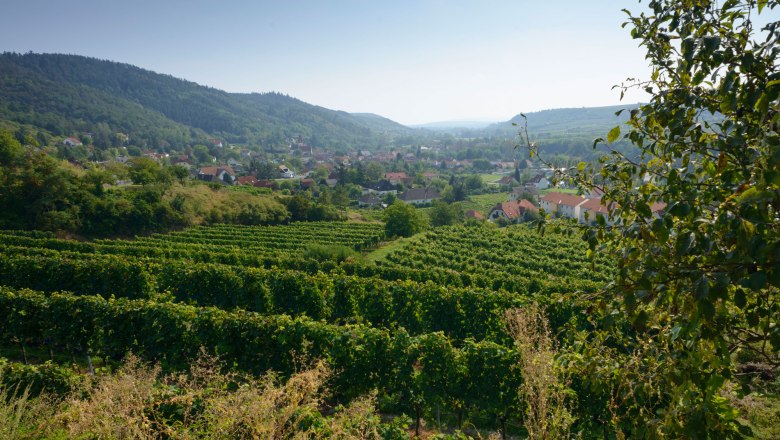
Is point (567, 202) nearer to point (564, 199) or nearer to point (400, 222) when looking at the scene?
point (564, 199)

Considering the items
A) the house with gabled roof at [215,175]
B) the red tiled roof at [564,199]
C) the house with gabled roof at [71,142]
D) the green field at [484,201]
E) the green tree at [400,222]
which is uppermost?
the house with gabled roof at [71,142]

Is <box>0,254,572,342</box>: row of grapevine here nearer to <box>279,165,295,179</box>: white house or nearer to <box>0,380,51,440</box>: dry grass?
<box>0,380,51,440</box>: dry grass

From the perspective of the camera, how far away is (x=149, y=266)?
20.8m

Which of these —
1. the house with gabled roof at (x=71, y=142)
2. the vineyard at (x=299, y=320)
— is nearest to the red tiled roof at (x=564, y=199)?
the vineyard at (x=299, y=320)

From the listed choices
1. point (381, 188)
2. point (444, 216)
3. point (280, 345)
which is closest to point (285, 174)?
point (381, 188)

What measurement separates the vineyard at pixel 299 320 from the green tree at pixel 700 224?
6.90 m

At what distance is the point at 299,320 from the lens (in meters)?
12.0

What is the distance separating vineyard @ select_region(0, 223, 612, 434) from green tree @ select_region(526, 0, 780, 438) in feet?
22.6

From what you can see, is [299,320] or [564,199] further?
[564,199]

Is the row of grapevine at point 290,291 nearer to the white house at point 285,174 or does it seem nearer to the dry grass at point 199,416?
the dry grass at point 199,416

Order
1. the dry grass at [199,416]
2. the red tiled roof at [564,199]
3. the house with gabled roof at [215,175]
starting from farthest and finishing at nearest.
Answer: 1. the house with gabled roof at [215,175]
2. the red tiled roof at [564,199]
3. the dry grass at [199,416]

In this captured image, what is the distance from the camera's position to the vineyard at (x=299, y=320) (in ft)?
33.6

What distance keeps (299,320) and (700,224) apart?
1100 centimetres

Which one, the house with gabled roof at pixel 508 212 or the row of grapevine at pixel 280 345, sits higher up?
the row of grapevine at pixel 280 345
